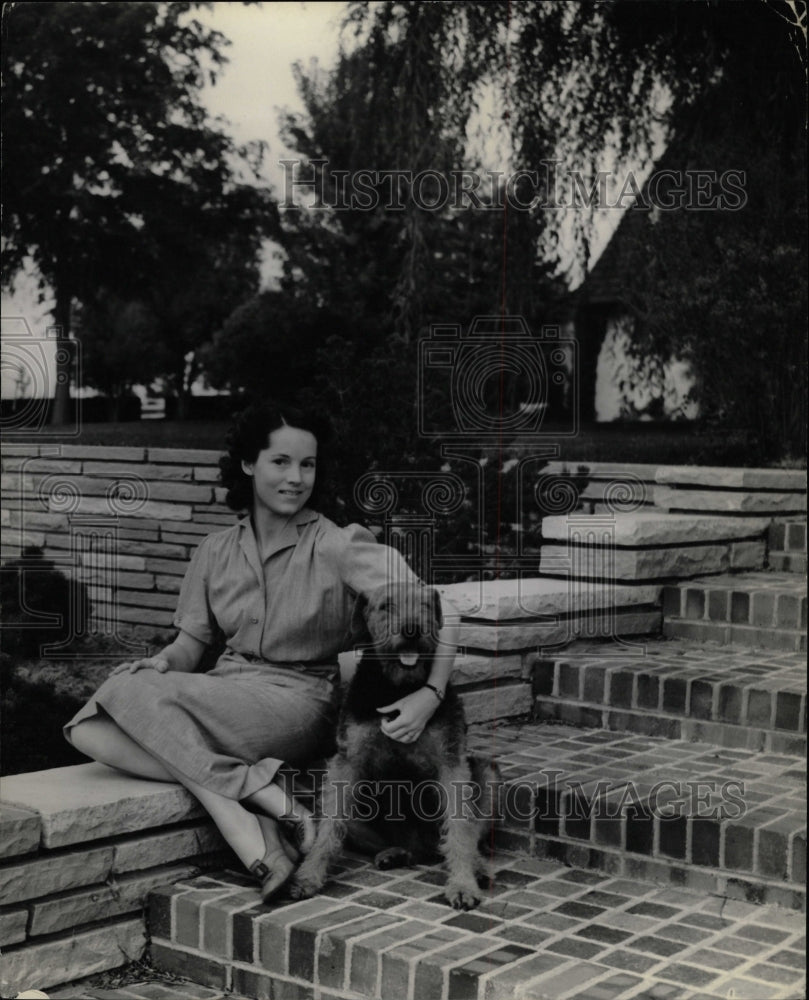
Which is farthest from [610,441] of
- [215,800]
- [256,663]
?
[215,800]

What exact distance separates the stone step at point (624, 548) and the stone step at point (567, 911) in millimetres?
1495

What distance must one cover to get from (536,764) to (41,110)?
5352 millimetres

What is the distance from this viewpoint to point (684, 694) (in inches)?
171

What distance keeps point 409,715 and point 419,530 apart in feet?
9.76

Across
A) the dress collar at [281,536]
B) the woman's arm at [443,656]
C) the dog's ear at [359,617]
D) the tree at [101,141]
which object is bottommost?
the woman's arm at [443,656]

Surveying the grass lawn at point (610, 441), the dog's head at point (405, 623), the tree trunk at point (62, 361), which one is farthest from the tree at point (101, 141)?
the dog's head at point (405, 623)

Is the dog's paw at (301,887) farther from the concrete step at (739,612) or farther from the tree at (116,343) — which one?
the tree at (116,343)

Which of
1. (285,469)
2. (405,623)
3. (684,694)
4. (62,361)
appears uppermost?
(62,361)

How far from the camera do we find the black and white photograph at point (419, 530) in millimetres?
3086

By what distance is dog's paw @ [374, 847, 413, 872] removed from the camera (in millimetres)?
3404

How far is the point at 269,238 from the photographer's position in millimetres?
8938

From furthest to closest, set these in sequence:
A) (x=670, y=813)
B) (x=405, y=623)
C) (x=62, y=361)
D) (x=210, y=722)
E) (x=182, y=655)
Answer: (x=62, y=361)
(x=182, y=655)
(x=670, y=813)
(x=210, y=722)
(x=405, y=623)

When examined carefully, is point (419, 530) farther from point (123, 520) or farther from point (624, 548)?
point (123, 520)

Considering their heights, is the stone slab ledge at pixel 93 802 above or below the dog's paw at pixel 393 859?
above
